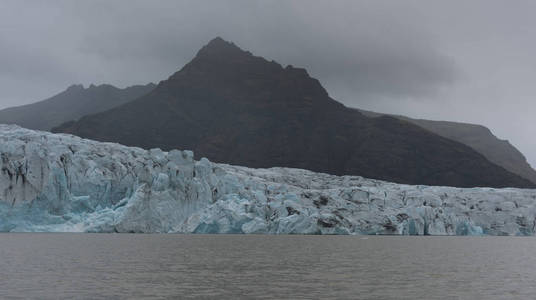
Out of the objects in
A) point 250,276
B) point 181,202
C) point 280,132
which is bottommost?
point 250,276

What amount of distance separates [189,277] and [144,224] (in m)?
34.7

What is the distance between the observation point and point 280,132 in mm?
177875

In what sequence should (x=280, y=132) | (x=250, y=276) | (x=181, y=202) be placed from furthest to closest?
1. (x=280, y=132)
2. (x=181, y=202)
3. (x=250, y=276)

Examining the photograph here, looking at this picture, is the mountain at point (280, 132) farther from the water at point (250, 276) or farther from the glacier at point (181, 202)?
the water at point (250, 276)

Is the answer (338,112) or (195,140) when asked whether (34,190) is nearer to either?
(195,140)

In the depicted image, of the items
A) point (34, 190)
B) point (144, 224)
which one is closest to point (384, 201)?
point (144, 224)

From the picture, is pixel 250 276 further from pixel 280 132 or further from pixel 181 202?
pixel 280 132

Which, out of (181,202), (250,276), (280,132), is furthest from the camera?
(280,132)

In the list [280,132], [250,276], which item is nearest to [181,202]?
[250,276]

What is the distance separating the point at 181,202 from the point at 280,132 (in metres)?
122

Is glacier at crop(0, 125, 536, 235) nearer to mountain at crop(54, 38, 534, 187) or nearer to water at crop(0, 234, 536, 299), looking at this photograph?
water at crop(0, 234, 536, 299)

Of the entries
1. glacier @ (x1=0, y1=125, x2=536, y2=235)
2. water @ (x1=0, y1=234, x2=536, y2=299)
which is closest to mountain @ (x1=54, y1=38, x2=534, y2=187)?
glacier @ (x1=0, y1=125, x2=536, y2=235)

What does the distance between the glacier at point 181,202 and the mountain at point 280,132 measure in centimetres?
8702

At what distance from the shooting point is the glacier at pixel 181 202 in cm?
5147
